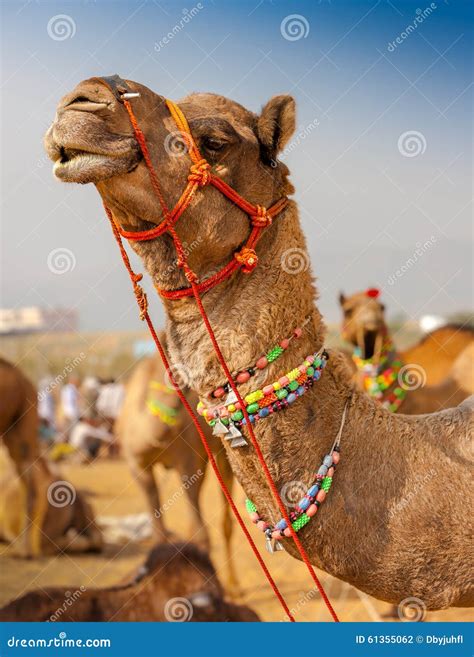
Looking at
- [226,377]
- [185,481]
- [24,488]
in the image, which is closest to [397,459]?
[226,377]

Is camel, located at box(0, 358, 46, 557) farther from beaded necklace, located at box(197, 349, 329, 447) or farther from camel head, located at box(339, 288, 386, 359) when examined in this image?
beaded necklace, located at box(197, 349, 329, 447)

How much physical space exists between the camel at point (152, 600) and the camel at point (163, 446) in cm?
210

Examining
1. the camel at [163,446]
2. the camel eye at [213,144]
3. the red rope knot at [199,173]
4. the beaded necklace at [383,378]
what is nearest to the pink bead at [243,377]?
the red rope knot at [199,173]

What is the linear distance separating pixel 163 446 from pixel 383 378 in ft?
6.90

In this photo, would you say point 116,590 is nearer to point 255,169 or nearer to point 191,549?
point 191,549

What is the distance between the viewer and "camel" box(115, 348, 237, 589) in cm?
773

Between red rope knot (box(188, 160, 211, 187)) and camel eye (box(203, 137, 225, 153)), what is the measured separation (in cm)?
9

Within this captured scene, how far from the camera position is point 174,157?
257 cm

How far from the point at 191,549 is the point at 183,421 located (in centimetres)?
244

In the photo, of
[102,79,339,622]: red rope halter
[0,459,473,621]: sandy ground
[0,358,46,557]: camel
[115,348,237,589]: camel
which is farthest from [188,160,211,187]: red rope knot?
[0,358,46,557]: camel

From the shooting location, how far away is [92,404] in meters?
17.1

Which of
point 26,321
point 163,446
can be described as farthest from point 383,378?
point 26,321

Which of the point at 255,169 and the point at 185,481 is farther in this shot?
the point at 185,481
